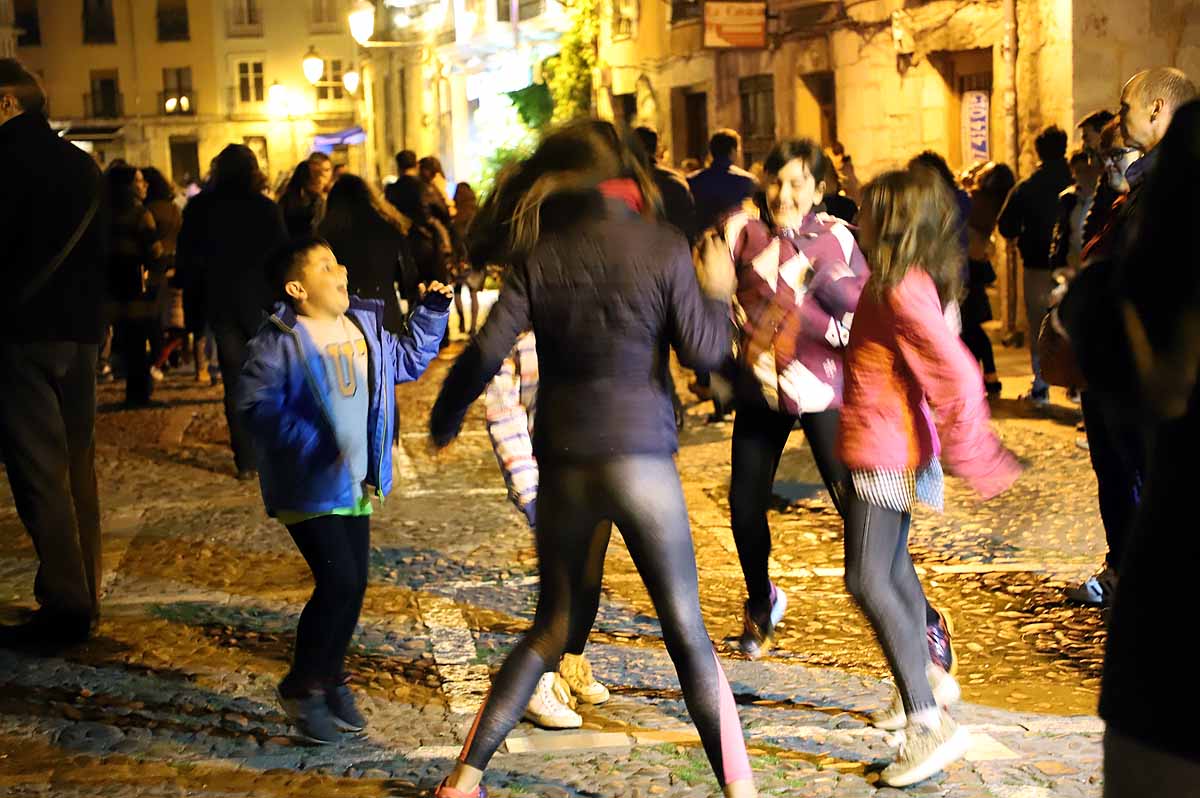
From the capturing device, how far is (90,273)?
6.29 meters

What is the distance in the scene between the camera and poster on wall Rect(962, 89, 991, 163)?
698 inches

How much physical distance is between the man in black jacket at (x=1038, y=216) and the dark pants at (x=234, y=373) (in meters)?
5.31

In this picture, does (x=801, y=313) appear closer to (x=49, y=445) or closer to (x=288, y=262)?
(x=288, y=262)

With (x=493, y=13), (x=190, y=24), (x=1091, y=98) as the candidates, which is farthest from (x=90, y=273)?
(x=190, y=24)

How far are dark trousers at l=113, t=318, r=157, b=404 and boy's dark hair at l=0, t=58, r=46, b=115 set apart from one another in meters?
7.51

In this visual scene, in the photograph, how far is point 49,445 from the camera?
6.22 m

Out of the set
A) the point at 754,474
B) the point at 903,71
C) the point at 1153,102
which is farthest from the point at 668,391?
the point at 903,71

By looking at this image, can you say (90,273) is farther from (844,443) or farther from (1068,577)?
(1068,577)

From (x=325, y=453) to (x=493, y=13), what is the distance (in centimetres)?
3720

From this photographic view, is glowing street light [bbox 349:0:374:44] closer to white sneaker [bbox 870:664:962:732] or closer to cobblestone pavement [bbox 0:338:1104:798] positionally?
cobblestone pavement [bbox 0:338:1104:798]

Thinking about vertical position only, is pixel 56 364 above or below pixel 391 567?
above

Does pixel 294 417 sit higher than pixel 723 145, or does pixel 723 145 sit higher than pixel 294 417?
pixel 723 145

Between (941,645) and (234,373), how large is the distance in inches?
224

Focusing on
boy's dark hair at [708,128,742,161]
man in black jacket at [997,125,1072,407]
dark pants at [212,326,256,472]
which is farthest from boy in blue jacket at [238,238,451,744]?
man in black jacket at [997,125,1072,407]
